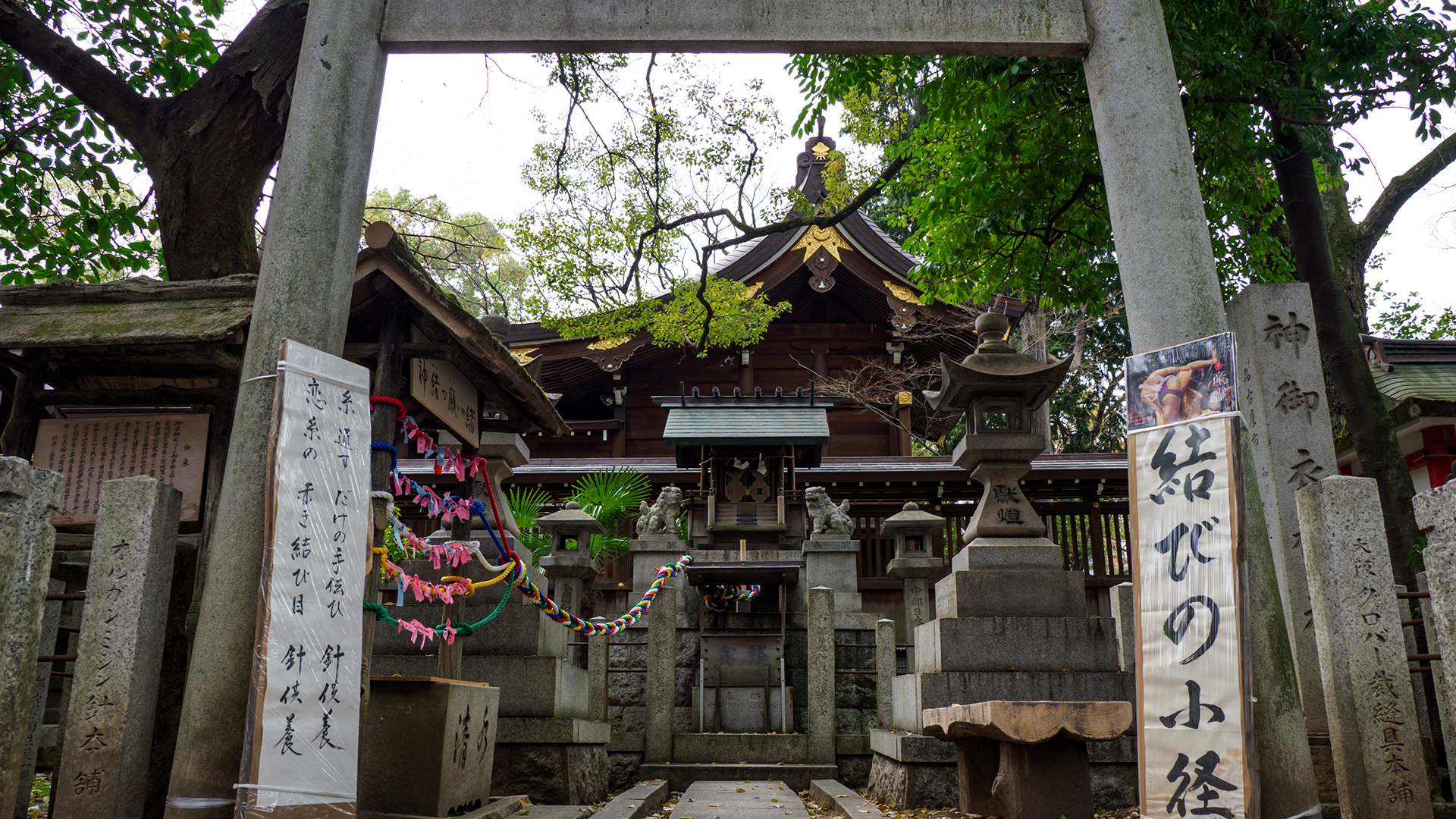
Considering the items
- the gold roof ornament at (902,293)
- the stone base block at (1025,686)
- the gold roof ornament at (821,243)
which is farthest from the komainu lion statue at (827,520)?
the gold roof ornament at (821,243)

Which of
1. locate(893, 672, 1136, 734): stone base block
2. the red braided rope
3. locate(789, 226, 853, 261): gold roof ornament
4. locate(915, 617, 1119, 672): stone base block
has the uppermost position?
locate(789, 226, 853, 261): gold roof ornament

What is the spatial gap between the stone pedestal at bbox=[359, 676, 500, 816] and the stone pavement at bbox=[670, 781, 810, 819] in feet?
6.50

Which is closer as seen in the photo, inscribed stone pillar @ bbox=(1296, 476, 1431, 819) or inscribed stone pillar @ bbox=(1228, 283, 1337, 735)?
inscribed stone pillar @ bbox=(1296, 476, 1431, 819)

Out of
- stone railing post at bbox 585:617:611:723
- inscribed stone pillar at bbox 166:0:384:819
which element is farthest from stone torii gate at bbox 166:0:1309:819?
stone railing post at bbox 585:617:611:723

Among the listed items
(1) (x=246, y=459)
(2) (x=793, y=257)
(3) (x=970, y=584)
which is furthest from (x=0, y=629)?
(2) (x=793, y=257)

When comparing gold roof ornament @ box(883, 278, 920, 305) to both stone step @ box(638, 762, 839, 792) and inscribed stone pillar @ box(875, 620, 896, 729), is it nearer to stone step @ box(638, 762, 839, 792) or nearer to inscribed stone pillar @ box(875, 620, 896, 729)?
inscribed stone pillar @ box(875, 620, 896, 729)

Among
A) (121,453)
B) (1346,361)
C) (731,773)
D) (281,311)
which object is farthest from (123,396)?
(1346,361)

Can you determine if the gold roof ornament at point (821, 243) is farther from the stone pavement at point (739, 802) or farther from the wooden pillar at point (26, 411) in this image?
the wooden pillar at point (26, 411)

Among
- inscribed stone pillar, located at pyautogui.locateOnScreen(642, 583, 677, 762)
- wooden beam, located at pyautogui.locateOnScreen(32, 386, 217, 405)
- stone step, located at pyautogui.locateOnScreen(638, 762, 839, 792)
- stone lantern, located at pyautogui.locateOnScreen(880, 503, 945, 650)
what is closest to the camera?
wooden beam, located at pyautogui.locateOnScreen(32, 386, 217, 405)

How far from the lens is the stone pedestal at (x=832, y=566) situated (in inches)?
439

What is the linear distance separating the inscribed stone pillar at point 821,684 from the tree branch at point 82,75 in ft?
23.8

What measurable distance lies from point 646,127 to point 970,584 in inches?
253

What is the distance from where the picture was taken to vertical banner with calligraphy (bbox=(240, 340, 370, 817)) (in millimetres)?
3639

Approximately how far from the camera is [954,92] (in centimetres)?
805
